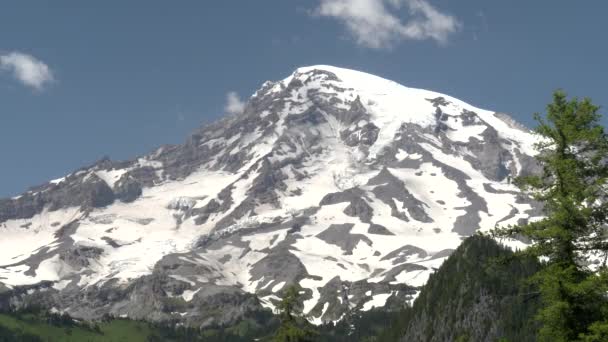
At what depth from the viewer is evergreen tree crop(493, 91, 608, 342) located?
88.0 feet

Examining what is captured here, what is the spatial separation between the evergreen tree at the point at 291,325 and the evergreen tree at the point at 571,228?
21804mm

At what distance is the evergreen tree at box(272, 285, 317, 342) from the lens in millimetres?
48581

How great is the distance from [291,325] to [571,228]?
964 inches

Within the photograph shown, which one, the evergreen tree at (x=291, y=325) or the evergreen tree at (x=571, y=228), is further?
the evergreen tree at (x=291, y=325)

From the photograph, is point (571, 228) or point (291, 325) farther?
point (291, 325)

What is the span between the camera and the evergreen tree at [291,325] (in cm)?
4858

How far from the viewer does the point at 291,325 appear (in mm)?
49000

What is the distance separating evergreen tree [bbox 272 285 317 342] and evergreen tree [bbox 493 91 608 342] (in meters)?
21.8

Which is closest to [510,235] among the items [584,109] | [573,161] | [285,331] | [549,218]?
[549,218]

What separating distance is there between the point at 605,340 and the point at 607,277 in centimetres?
192

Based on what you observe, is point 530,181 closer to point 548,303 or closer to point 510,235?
point 510,235

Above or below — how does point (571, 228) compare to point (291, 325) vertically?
above

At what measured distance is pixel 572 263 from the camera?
27.8 m

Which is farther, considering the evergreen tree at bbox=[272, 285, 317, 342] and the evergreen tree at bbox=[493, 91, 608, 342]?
the evergreen tree at bbox=[272, 285, 317, 342]
